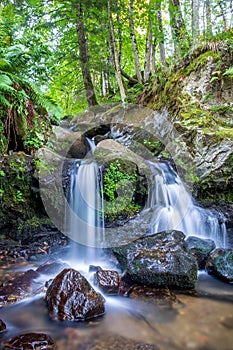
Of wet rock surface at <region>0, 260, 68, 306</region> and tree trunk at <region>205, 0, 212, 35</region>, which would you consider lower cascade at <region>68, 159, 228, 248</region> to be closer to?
wet rock surface at <region>0, 260, 68, 306</region>

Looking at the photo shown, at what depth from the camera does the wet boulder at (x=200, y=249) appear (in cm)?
448

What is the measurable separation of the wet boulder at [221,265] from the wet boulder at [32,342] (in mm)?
2687

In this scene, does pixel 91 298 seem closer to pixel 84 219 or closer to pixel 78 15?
pixel 84 219

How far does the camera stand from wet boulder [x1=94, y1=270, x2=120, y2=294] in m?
3.62

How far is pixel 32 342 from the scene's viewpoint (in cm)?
243

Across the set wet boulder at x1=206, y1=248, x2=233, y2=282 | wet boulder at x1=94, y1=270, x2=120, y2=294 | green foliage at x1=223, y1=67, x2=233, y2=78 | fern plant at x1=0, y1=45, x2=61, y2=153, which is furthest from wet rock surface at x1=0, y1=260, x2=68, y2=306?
green foliage at x1=223, y1=67, x2=233, y2=78

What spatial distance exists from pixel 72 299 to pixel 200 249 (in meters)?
2.55

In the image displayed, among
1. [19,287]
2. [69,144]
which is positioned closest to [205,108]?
[69,144]

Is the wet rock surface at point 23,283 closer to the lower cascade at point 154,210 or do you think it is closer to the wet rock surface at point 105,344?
the wet rock surface at point 105,344

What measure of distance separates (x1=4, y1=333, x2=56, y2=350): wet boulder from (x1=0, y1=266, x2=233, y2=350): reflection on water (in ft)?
0.37

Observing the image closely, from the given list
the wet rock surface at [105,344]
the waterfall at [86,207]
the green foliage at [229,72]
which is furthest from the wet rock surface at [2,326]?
the green foliage at [229,72]

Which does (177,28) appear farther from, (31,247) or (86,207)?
(31,247)

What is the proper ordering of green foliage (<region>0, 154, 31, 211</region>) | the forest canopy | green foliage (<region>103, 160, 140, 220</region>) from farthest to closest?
green foliage (<region>103, 160, 140, 220</region>) → the forest canopy → green foliage (<region>0, 154, 31, 211</region>)

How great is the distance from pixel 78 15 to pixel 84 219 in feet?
25.8
